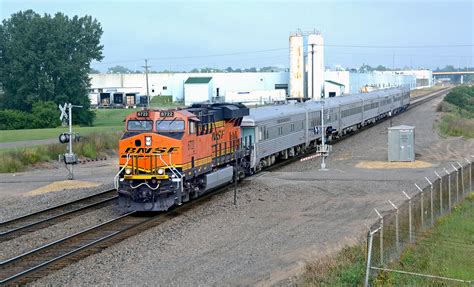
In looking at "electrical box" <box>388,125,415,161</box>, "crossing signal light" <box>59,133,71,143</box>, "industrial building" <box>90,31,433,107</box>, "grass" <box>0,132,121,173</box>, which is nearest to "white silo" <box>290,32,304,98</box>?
"industrial building" <box>90,31,433,107</box>

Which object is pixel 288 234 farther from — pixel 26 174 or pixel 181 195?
pixel 26 174

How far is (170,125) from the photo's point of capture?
22.6 metres

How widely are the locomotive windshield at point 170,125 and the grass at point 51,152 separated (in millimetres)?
19627

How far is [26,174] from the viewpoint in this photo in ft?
124

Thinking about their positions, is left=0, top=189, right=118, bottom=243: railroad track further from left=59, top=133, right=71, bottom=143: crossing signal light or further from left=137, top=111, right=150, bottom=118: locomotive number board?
left=59, top=133, right=71, bottom=143: crossing signal light

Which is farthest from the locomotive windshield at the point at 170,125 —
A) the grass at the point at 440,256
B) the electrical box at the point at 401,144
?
the electrical box at the point at 401,144

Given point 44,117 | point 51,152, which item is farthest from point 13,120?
point 51,152

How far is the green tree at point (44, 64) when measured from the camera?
79812 mm

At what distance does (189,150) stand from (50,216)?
522 centimetres

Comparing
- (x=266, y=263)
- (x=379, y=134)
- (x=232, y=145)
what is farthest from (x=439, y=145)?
(x=266, y=263)

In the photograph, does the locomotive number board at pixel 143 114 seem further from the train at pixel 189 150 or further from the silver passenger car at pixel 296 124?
the silver passenger car at pixel 296 124

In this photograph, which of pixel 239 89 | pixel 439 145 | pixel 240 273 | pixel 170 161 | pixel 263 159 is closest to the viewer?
pixel 240 273

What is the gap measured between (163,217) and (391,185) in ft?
37.1

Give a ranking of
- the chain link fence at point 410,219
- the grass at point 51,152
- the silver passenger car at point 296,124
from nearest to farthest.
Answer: the chain link fence at point 410,219, the silver passenger car at point 296,124, the grass at point 51,152
